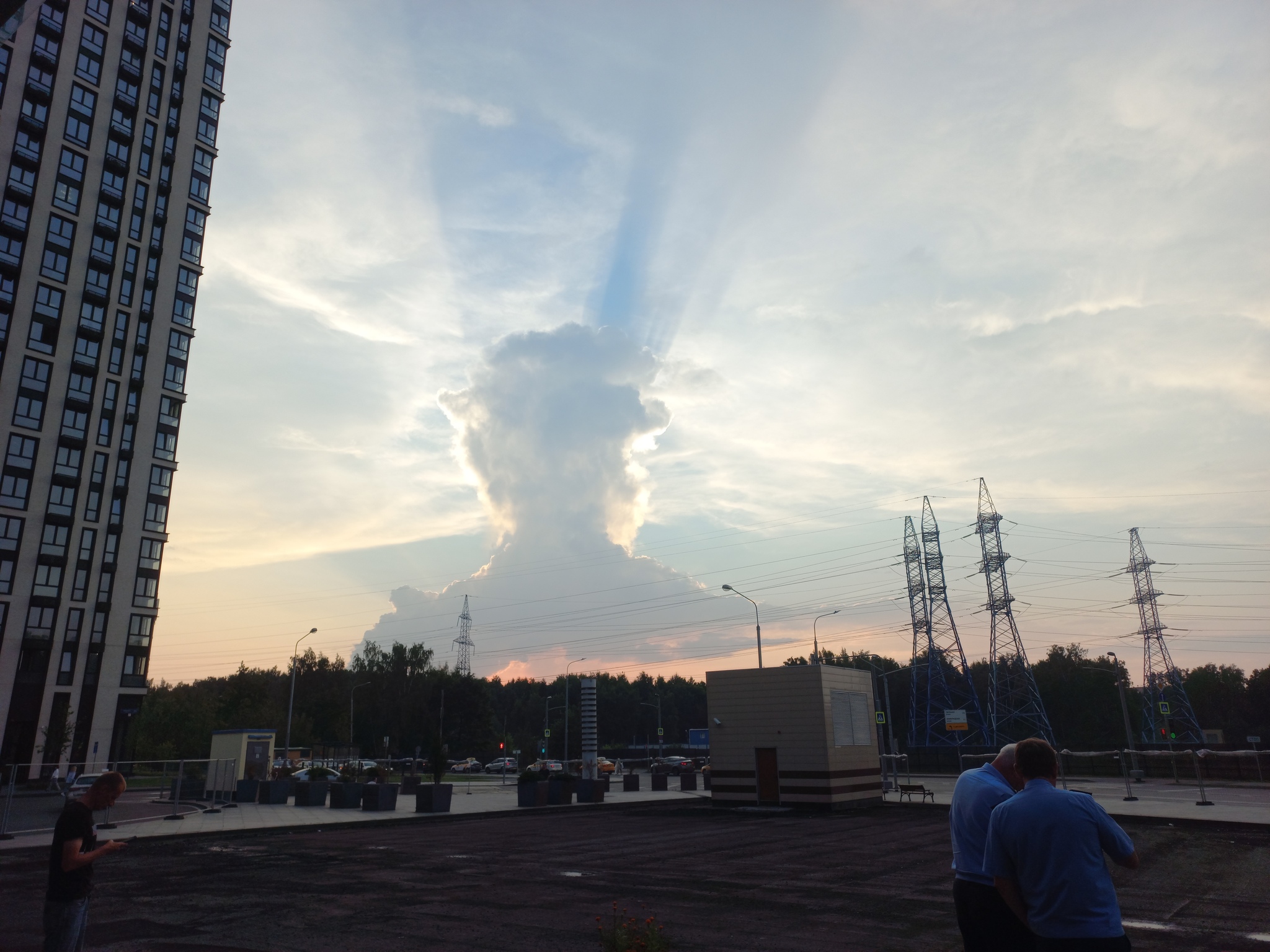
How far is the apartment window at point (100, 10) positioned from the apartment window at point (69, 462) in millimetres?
36461

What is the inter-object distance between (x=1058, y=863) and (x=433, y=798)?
29.7 m

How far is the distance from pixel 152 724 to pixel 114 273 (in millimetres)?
40538

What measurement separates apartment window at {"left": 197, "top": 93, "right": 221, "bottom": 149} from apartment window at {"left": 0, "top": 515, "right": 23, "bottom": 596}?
38.6 meters

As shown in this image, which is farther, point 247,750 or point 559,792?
point 247,750

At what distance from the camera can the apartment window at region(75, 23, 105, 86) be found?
64.8 meters

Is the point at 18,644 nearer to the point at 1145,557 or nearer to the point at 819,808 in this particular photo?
the point at 819,808

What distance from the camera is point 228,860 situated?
17.6 metres

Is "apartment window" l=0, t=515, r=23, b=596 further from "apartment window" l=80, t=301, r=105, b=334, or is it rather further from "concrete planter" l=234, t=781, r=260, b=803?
"concrete planter" l=234, t=781, r=260, b=803

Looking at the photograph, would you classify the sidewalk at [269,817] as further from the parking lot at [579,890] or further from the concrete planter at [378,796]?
the parking lot at [579,890]

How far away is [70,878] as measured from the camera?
264 inches

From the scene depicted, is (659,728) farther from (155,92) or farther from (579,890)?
(579,890)

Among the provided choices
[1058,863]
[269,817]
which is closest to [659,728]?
[269,817]

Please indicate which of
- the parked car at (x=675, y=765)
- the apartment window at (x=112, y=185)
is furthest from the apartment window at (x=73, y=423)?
the parked car at (x=675, y=765)

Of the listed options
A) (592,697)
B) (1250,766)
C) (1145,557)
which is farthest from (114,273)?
(1145,557)
